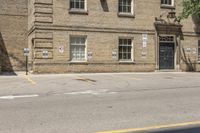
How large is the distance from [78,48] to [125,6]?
4921 mm

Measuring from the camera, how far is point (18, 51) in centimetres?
2842

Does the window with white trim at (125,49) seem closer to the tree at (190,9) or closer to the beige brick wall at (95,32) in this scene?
the beige brick wall at (95,32)

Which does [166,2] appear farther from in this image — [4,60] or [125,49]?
[4,60]

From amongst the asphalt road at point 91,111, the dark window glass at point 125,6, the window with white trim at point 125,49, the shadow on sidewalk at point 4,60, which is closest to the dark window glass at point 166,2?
the dark window glass at point 125,6

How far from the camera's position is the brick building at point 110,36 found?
23688mm

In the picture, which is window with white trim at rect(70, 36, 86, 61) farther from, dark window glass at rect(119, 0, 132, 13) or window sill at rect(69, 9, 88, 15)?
dark window glass at rect(119, 0, 132, 13)

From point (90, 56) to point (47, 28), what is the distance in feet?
11.9

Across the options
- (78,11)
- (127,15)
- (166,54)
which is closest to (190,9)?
(166,54)

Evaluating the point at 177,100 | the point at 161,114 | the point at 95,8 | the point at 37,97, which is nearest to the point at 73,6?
the point at 95,8

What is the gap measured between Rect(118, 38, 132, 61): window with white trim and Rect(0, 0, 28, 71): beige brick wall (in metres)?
8.11

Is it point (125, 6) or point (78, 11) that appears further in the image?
point (125, 6)

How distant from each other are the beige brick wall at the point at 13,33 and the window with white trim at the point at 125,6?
7.94 m

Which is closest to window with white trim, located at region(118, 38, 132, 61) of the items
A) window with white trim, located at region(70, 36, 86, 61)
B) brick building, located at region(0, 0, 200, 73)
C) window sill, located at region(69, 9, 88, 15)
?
brick building, located at region(0, 0, 200, 73)

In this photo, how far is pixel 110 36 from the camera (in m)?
25.3
